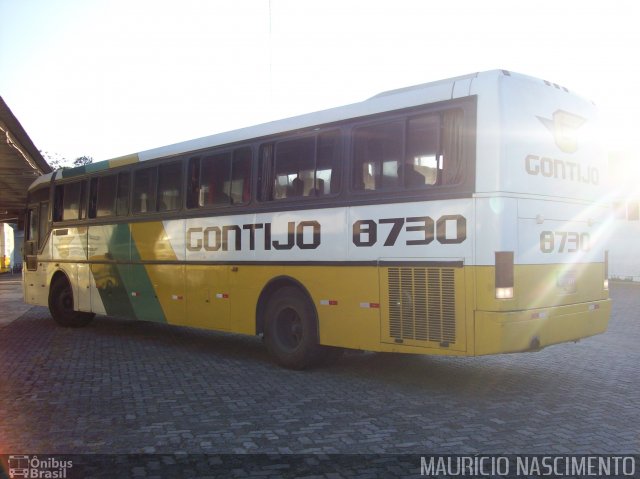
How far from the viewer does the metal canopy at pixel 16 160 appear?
16.5 metres

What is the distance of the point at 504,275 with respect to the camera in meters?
6.69

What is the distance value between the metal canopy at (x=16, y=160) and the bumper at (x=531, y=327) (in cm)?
1171

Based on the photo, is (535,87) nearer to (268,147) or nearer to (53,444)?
(268,147)

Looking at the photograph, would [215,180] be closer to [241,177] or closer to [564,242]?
[241,177]

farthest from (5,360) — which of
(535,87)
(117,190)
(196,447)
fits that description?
(535,87)

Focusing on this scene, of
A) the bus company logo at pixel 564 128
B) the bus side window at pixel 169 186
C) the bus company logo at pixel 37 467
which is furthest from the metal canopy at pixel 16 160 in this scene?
the bus company logo at pixel 564 128

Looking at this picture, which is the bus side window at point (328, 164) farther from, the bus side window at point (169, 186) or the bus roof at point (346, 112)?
the bus side window at point (169, 186)

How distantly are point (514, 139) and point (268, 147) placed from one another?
371cm

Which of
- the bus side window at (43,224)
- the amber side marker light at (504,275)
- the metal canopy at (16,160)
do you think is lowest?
the amber side marker light at (504,275)

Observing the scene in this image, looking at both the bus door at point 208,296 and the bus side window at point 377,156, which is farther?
the bus door at point 208,296

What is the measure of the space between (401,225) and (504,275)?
1329 mm

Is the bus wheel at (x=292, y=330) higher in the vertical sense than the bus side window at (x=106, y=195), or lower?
lower

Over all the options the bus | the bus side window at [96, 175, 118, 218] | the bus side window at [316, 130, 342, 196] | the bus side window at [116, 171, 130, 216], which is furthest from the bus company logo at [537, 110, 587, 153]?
the bus side window at [96, 175, 118, 218]

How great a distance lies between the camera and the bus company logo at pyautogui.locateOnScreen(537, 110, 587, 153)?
292 inches
